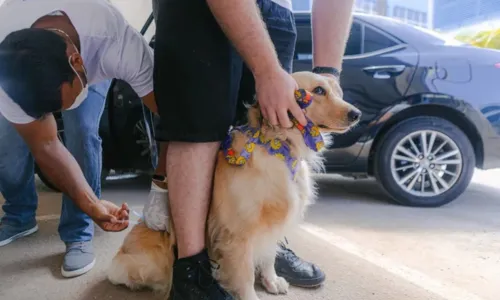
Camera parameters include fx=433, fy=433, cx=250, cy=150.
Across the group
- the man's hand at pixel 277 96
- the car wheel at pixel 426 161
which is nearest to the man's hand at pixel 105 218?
the man's hand at pixel 277 96

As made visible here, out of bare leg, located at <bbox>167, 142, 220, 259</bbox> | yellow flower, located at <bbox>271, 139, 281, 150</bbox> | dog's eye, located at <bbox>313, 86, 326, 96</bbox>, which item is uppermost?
dog's eye, located at <bbox>313, 86, 326, 96</bbox>

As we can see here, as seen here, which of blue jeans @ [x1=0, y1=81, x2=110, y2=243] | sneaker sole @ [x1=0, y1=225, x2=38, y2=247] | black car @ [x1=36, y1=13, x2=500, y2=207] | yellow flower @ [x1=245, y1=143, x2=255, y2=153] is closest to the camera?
yellow flower @ [x1=245, y1=143, x2=255, y2=153]

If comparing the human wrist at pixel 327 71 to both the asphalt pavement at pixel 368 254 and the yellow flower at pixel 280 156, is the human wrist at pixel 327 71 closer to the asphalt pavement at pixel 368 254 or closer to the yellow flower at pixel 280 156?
the yellow flower at pixel 280 156

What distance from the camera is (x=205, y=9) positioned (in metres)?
1.40

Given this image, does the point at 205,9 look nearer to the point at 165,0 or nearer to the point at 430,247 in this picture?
the point at 165,0

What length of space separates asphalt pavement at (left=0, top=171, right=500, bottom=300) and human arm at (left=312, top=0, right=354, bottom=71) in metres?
0.97

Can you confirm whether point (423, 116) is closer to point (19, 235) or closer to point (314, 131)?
point (314, 131)

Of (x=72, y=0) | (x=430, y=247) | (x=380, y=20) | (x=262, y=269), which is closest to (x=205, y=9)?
(x=72, y=0)

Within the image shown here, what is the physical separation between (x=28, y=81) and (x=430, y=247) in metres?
2.17

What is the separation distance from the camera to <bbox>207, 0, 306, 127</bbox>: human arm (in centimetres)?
127

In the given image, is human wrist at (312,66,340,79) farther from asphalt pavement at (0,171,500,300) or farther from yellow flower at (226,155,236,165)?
asphalt pavement at (0,171,500,300)

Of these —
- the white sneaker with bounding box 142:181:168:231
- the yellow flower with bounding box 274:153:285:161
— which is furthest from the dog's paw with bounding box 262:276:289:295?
the yellow flower with bounding box 274:153:285:161

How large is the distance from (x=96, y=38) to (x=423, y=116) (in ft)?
8.52

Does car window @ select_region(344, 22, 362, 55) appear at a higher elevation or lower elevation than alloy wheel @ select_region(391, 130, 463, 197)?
higher
